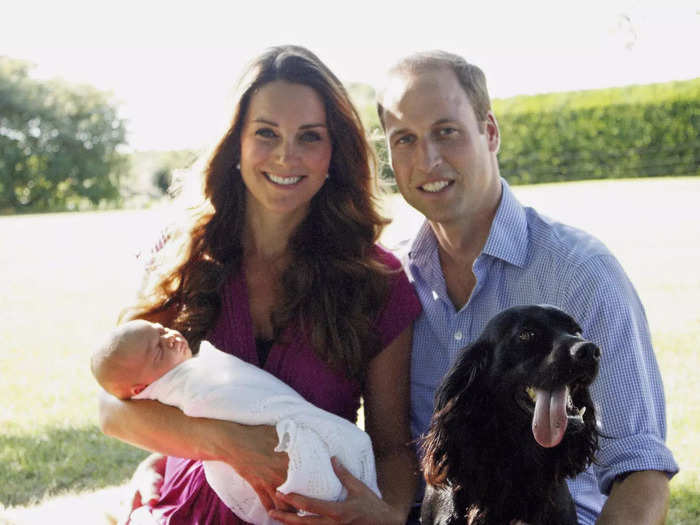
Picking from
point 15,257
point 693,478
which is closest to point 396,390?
point 693,478

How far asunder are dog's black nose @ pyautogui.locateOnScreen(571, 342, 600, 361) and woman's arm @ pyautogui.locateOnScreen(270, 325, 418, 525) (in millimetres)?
1046

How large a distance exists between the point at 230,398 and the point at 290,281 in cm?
66

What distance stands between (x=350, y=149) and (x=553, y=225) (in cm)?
89

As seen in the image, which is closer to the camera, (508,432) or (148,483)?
(508,432)

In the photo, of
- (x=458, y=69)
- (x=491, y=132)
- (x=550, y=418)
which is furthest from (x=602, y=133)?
(x=550, y=418)

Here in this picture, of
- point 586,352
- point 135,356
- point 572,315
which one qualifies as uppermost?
point 586,352

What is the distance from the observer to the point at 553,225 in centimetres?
300

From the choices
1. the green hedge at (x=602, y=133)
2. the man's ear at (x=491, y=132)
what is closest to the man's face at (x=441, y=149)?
the man's ear at (x=491, y=132)

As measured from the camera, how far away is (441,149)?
311 cm

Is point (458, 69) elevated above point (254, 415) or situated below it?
above

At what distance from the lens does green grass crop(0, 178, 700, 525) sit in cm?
536

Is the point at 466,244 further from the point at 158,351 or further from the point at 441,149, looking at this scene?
the point at 158,351

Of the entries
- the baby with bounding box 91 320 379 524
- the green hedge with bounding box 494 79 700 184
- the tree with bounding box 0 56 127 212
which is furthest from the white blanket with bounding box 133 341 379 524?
the tree with bounding box 0 56 127 212

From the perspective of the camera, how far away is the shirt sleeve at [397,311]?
3.21 metres
